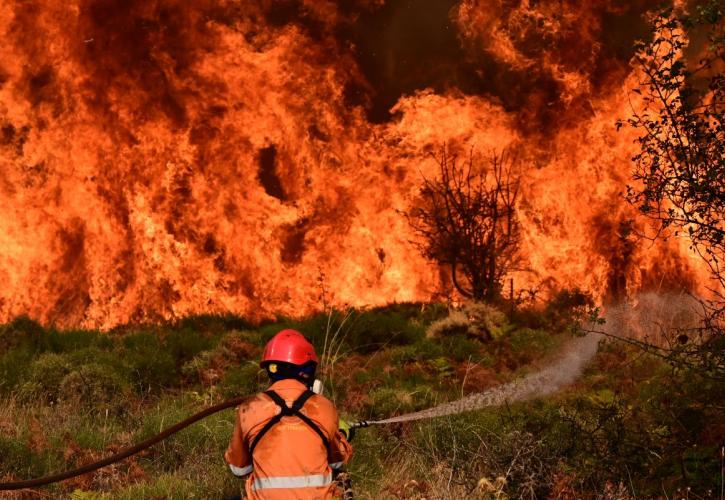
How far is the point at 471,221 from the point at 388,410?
19.6 ft

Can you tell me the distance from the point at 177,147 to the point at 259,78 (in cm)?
179

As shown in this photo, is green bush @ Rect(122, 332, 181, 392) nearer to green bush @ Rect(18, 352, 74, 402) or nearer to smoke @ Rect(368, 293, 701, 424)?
green bush @ Rect(18, 352, 74, 402)

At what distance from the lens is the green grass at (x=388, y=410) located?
5.90m

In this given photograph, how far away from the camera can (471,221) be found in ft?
46.5

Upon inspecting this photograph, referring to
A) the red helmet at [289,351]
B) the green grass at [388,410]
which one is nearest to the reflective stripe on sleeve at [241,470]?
the red helmet at [289,351]

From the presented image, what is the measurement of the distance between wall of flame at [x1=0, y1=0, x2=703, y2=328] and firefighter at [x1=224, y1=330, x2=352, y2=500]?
33.4ft

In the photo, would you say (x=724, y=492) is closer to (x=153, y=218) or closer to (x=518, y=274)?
(x=518, y=274)

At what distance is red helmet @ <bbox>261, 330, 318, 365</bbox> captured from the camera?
420 centimetres

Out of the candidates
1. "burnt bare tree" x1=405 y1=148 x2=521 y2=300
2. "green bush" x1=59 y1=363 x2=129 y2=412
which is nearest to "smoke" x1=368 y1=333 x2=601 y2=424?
"burnt bare tree" x1=405 y1=148 x2=521 y2=300

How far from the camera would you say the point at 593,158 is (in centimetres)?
1469

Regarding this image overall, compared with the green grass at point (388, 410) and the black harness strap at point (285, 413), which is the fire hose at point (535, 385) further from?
the black harness strap at point (285, 413)

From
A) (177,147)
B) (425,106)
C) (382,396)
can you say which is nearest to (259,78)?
(177,147)

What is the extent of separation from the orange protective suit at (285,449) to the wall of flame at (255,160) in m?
10.2

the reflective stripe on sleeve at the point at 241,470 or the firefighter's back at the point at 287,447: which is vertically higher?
the firefighter's back at the point at 287,447
